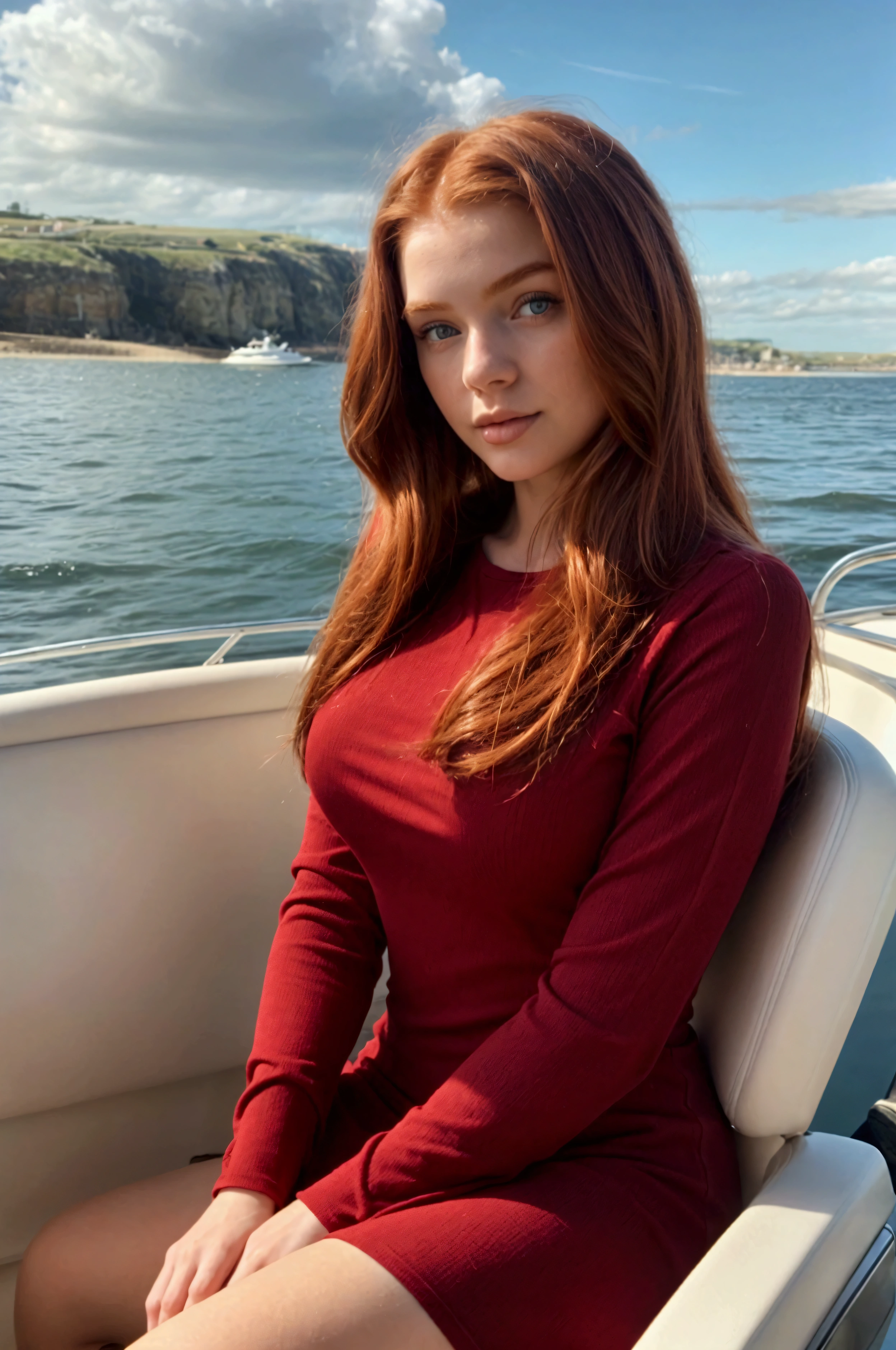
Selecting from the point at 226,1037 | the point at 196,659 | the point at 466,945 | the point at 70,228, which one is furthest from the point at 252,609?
the point at 70,228

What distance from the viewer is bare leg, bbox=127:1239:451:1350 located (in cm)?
61

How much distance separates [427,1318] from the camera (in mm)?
640

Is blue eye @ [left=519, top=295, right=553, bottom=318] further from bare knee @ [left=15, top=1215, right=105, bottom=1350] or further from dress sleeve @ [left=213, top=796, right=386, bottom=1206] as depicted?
bare knee @ [left=15, top=1215, right=105, bottom=1350]

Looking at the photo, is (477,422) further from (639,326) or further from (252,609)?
(252,609)

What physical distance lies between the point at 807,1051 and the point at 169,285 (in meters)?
25.3

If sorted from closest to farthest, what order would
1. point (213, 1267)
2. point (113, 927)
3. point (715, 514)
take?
point (213, 1267) < point (715, 514) < point (113, 927)

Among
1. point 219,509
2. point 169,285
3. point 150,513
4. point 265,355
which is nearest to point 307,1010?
point 150,513

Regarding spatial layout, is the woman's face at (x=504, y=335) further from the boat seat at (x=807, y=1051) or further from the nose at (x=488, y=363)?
the boat seat at (x=807, y=1051)

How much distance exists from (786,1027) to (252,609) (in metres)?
7.59

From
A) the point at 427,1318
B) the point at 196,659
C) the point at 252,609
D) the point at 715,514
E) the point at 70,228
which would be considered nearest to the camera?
the point at 427,1318

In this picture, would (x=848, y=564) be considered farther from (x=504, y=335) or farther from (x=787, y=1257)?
(x=787, y=1257)

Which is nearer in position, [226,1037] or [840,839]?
[840,839]

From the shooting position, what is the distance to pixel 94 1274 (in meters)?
0.86

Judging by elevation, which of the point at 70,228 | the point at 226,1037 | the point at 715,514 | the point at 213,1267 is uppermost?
the point at 70,228
